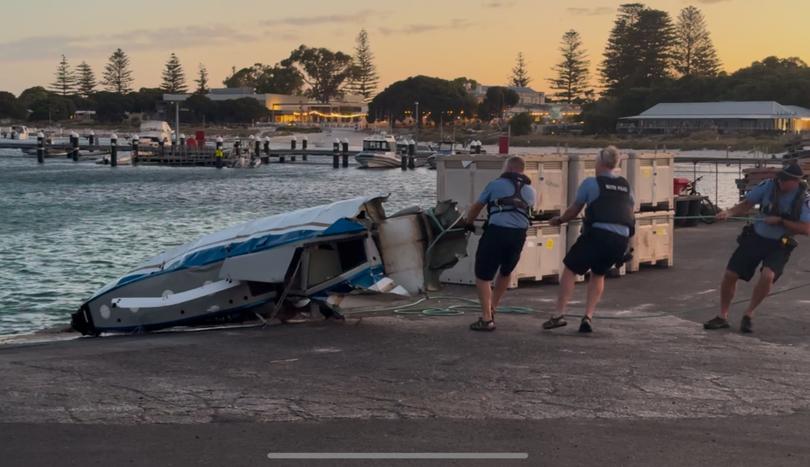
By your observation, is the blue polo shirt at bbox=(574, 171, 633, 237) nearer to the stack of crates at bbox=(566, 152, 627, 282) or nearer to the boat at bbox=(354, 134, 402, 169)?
the stack of crates at bbox=(566, 152, 627, 282)

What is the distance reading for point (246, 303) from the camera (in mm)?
11352

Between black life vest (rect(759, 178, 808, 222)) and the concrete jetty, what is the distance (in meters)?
1.24

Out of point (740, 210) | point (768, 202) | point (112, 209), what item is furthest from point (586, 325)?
point (112, 209)

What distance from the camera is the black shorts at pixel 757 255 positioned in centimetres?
1043

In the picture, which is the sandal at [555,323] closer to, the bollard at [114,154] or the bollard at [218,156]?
the bollard at [218,156]

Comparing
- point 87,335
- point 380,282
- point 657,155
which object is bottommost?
point 87,335

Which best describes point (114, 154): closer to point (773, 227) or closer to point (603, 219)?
point (603, 219)

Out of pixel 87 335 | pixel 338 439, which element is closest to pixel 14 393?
pixel 338 439

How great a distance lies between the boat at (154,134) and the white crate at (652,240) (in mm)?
Answer: 97617

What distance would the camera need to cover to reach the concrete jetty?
21.9 ft

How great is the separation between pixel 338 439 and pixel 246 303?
4728mm

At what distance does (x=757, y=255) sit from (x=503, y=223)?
258cm

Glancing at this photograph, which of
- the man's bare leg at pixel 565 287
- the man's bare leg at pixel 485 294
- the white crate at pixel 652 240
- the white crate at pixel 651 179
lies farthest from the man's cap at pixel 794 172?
the white crate at pixel 652 240

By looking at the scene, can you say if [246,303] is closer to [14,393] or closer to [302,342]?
[302,342]
